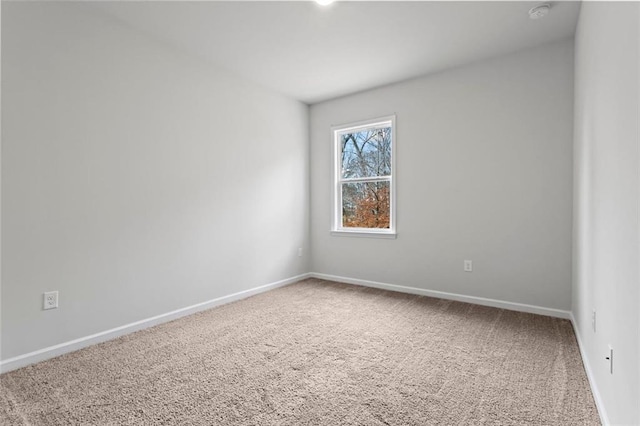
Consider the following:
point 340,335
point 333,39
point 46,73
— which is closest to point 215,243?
point 340,335

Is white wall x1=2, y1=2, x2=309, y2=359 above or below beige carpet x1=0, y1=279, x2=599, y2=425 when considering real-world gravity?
above

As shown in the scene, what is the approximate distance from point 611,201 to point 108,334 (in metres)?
3.29

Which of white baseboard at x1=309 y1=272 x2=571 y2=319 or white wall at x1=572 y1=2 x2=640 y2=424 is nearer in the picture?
white wall at x1=572 y1=2 x2=640 y2=424

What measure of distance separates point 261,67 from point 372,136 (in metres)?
1.61

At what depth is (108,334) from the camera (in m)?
2.58

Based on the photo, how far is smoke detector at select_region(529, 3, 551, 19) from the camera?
244 cm

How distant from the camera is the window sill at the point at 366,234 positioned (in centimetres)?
400

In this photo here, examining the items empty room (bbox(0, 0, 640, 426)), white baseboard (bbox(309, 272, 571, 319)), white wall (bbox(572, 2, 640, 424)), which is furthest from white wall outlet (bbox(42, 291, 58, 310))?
white wall (bbox(572, 2, 640, 424))

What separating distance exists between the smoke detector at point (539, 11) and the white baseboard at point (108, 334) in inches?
143

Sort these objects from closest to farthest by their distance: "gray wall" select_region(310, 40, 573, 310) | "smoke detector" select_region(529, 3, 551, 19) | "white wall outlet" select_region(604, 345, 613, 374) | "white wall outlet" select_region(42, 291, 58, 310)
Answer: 1. "white wall outlet" select_region(604, 345, 613, 374)
2. "white wall outlet" select_region(42, 291, 58, 310)
3. "smoke detector" select_region(529, 3, 551, 19)
4. "gray wall" select_region(310, 40, 573, 310)

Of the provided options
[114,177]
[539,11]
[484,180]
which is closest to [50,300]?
[114,177]

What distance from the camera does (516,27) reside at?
9.00 feet

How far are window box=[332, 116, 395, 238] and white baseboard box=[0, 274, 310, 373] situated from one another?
153cm

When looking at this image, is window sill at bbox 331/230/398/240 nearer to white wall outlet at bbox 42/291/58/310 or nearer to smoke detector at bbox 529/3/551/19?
smoke detector at bbox 529/3/551/19
